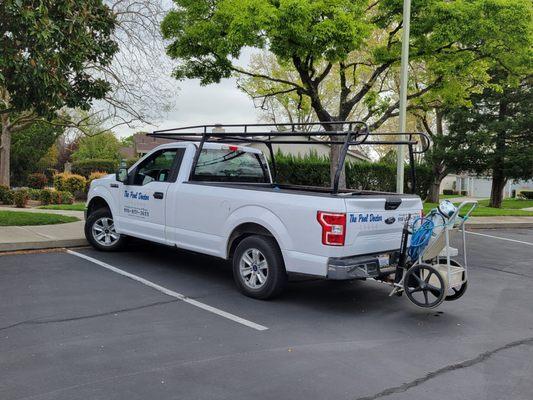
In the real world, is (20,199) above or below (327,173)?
below

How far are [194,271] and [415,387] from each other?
445 cm

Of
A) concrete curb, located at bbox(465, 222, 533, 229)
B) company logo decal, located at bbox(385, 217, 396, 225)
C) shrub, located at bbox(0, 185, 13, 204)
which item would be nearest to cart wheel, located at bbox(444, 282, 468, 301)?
company logo decal, located at bbox(385, 217, 396, 225)

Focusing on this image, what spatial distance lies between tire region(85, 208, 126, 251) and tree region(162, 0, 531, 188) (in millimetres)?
4568

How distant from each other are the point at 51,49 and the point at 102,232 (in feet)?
10.9

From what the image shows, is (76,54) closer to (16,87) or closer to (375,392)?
(16,87)

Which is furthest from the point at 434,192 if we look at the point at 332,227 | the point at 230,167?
the point at 332,227

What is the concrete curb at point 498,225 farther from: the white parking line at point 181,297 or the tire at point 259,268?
the white parking line at point 181,297

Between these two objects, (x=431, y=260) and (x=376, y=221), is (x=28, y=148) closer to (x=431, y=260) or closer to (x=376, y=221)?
(x=376, y=221)

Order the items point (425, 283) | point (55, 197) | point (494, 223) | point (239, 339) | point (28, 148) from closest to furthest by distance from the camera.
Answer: point (239, 339), point (425, 283), point (494, 223), point (55, 197), point (28, 148)

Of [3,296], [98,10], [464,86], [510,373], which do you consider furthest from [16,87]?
[464,86]

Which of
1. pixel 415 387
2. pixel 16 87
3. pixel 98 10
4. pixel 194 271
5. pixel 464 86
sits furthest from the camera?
pixel 464 86

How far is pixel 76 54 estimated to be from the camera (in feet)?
31.4

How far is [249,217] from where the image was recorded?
631cm

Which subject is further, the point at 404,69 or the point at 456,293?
the point at 404,69
